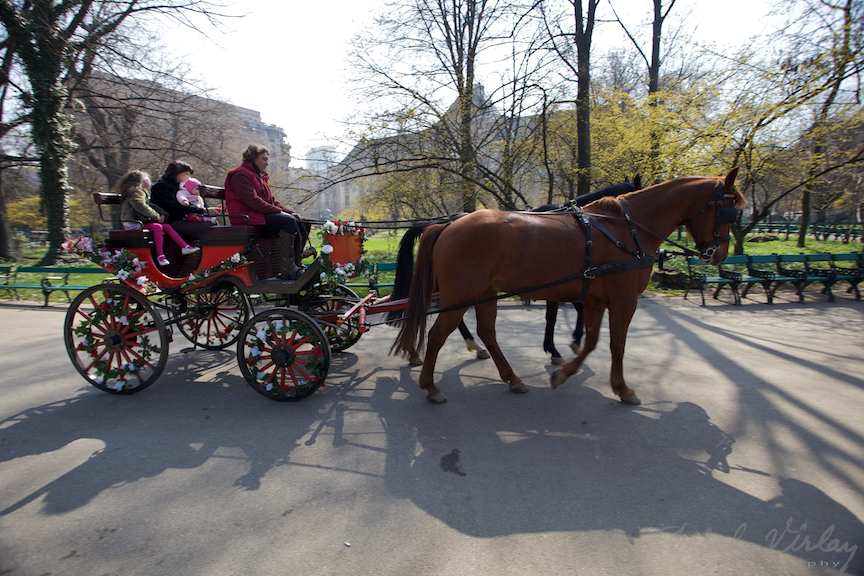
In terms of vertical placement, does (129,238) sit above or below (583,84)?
below

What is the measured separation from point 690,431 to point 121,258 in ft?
17.3

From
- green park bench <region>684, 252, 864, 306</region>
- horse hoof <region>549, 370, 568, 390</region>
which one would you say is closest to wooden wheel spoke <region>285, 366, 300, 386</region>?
horse hoof <region>549, 370, 568, 390</region>

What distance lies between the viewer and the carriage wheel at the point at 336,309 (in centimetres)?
476

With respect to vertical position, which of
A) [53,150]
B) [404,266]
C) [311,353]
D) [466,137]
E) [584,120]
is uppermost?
[53,150]

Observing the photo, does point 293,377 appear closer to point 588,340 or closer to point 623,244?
point 588,340

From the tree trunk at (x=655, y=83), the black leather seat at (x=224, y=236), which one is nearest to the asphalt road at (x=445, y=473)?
the black leather seat at (x=224, y=236)

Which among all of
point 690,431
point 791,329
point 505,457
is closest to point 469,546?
point 505,457

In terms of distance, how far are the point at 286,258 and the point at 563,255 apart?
2.75 m

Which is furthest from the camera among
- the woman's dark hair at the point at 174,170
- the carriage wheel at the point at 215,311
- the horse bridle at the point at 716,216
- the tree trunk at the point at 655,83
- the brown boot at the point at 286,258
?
the tree trunk at the point at 655,83

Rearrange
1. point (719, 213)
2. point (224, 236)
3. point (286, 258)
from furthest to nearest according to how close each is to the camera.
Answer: point (286, 258)
point (224, 236)
point (719, 213)

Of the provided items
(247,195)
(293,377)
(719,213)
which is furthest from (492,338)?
(247,195)

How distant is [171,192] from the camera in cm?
470

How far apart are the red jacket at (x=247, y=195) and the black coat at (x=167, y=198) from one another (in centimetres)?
70

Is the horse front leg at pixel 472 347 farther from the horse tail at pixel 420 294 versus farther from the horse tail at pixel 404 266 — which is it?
the horse tail at pixel 420 294
